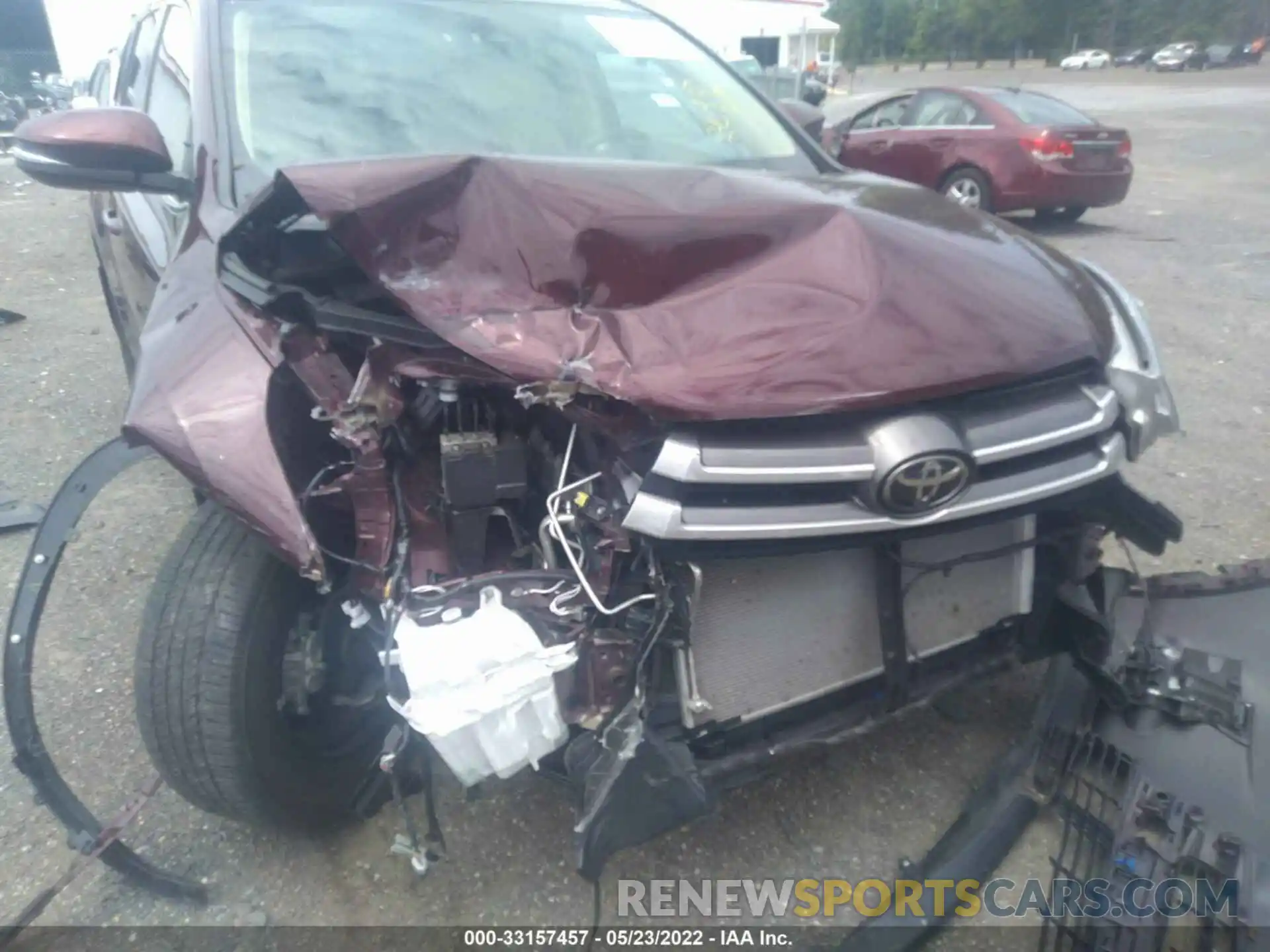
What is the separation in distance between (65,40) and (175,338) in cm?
2077

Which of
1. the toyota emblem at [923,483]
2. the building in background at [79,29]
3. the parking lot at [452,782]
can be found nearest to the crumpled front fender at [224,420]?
the parking lot at [452,782]

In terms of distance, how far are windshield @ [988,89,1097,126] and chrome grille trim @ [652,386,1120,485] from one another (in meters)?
7.99

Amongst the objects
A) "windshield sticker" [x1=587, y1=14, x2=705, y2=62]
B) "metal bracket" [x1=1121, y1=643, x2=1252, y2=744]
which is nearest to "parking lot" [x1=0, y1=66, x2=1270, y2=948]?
"metal bracket" [x1=1121, y1=643, x2=1252, y2=744]

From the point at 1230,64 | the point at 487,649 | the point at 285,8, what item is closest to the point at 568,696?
the point at 487,649

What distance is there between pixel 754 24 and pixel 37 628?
2669cm

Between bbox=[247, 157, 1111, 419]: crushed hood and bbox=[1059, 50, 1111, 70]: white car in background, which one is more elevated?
bbox=[247, 157, 1111, 419]: crushed hood

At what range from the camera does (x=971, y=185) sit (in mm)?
8812

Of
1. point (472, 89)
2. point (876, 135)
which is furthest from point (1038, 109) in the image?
point (472, 89)

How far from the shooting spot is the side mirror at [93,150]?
7.13ft

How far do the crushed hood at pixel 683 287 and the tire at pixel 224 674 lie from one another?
665mm

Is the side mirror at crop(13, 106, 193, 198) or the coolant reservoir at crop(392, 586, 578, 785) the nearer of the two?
the coolant reservoir at crop(392, 586, 578, 785)

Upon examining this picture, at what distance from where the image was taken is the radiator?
1798 millimetres

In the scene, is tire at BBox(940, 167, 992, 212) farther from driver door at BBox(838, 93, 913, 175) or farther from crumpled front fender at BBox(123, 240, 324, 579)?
crumpled front fender at BBox(123, 240, 324, 579)

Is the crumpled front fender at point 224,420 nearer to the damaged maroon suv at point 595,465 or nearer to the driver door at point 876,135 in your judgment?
the damaged maroon suv at point 595,465
